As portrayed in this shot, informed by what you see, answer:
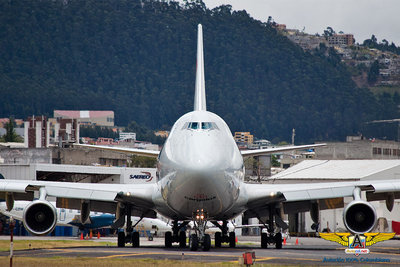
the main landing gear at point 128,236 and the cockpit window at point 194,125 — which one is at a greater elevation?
the cockpit window at point 194,125

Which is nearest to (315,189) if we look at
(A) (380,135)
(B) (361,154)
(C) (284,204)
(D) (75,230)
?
(C) (284,204)

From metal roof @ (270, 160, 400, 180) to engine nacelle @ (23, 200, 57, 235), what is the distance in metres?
42.8

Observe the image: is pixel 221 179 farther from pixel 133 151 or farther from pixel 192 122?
pixel 133 151

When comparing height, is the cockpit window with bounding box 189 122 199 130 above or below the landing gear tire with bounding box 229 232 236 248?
above

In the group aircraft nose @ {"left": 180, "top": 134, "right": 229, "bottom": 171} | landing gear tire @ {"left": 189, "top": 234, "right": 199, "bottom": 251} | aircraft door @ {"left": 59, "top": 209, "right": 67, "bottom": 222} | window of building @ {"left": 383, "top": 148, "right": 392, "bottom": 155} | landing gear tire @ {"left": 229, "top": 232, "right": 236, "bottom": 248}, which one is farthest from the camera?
window of building @ {"left": 383, "top": 148, "right": 392, "bottom": 155}

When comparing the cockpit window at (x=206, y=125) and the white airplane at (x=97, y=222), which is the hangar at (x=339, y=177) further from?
the cockpit window at (x=206, y=125)

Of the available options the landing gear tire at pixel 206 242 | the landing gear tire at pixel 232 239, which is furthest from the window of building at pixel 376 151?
the landing gear tire at pixel 206 242

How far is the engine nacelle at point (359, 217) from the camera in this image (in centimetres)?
3100

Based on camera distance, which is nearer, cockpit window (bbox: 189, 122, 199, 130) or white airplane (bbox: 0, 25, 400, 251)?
white airplane (bbox: 0, 25, 400, 251)

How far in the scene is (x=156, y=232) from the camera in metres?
77.4

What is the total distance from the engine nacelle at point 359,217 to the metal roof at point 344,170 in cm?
3921

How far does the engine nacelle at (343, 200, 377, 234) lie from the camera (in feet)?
102

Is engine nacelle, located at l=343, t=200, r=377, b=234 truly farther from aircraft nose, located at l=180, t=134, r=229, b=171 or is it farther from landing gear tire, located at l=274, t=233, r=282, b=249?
landing gear tire, located at l=274, t=233, r=282, b=249

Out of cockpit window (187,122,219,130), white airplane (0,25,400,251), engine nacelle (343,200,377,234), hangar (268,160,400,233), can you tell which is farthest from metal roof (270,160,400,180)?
cockpit window (187,122,219,130)
